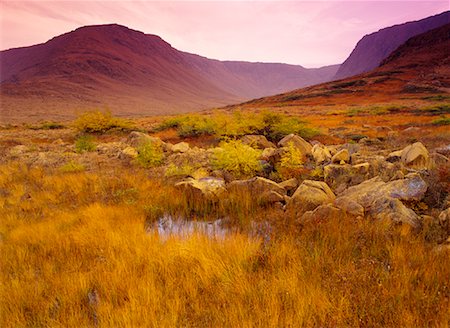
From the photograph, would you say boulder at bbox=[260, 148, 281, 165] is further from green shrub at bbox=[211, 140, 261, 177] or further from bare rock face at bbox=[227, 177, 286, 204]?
bare rock face at bbox=[227, 177, 286, 204]

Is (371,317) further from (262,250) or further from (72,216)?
(72,216)

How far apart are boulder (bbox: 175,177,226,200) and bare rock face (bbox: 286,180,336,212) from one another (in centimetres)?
141

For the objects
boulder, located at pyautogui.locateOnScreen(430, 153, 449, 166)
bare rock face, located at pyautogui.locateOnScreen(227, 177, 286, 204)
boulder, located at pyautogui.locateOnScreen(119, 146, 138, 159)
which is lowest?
bare rock face, located at pyautogui.locateOnScreen(227, 177, 286, 204)

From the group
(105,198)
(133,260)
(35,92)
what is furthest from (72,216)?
(35,92)

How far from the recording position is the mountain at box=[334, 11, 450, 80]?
14325cm

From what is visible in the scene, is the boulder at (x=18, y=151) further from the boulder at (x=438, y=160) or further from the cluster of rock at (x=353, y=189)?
the boulder at (x=438, y=160)

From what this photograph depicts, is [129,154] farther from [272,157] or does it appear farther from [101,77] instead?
[101,77]

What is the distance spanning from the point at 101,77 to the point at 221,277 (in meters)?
118

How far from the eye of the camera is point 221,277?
2.71 meters

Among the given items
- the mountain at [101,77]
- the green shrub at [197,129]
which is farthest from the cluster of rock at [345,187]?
the mountain at [101,77]

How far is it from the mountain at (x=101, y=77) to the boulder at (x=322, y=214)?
2364 inches

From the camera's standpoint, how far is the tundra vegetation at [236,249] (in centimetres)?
226

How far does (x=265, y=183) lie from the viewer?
5.43 metres

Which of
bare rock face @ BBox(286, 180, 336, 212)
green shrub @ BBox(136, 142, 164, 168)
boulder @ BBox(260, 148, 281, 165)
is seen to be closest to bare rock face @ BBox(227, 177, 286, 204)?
bare rock face @ BBox(286, 180, 336, 212)
